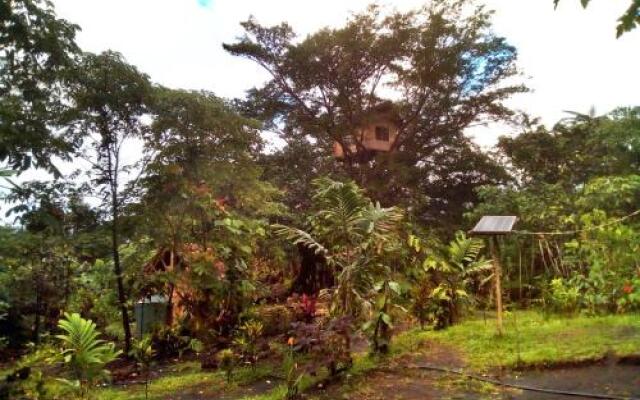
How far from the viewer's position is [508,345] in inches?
221

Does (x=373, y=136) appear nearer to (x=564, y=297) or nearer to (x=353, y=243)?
(x=564, y=297)

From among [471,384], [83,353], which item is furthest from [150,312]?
[471,384]

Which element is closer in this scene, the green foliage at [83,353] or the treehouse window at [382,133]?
the green foliage at [83,353]

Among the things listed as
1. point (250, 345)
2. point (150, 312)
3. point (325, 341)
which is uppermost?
Answer: point (325, 341)

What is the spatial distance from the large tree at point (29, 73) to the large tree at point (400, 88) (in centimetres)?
1097

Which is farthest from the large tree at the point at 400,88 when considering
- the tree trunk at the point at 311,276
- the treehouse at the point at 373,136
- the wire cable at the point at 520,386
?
the wire cable at the point at 520,386

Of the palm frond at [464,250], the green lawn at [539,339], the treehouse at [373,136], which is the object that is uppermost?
the treehouse at [373,136]

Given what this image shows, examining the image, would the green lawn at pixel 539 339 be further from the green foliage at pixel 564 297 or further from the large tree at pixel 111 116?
the large tree at pixel 111 116

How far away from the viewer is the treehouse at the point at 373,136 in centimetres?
1727

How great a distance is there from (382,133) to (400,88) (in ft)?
5.94

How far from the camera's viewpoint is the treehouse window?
18.4m

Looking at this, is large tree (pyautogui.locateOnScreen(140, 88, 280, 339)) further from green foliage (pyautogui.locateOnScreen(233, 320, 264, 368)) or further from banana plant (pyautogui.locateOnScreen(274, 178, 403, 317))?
banana plant (pyautogui.locateOnScreen(274, 178, 403, 317))

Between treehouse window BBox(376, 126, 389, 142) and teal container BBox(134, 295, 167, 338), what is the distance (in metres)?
11.9

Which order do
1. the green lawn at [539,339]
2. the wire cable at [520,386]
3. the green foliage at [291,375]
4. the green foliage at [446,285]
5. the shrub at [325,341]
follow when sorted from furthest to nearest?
the green foliage at [446,285], the green lawn at [539,339], the shrub at [325,341], the green foliage at [291,375], the wire cable at [520,386]
